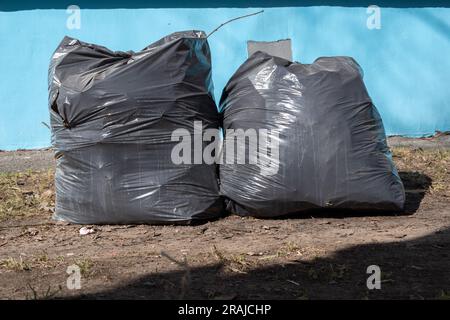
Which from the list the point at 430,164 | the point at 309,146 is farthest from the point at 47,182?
the point at 430,164

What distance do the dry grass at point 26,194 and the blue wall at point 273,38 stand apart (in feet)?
4.27

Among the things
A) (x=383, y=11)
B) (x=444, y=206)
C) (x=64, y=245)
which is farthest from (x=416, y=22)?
(x=64, y=245)

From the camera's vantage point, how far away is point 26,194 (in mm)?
4789

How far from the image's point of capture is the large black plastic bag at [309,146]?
12.7 feet

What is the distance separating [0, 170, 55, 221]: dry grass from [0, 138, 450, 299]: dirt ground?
0.02m

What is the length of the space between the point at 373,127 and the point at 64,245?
6.64 ft

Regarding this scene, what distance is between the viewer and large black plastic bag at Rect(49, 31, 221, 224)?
12.6 ft

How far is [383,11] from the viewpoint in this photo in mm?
6598

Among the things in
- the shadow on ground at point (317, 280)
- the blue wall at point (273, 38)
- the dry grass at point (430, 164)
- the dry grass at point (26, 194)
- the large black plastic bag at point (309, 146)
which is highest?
the blue wall at point (273, 38)

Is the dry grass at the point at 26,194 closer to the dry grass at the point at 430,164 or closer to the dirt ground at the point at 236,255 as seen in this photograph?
the dirt ground at the point at 236,255

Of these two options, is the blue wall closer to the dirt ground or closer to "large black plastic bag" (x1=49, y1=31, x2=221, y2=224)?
the dirt ground

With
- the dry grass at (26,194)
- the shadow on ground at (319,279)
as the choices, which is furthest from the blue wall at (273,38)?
the shadow on ground at (319,279)

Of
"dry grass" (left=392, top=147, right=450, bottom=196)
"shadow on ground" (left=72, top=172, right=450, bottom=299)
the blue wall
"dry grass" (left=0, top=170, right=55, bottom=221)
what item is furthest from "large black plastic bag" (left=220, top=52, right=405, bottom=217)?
the blue wall

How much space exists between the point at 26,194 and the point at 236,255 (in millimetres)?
2127
